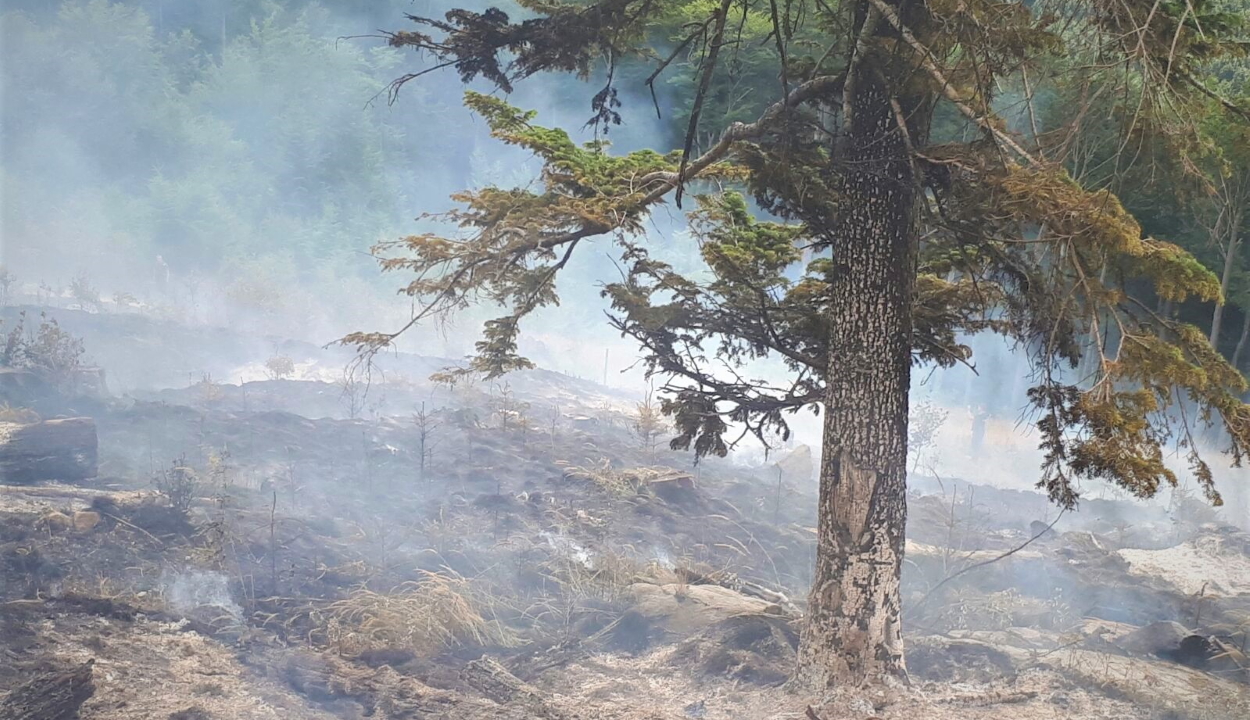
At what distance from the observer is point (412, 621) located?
6.56 m

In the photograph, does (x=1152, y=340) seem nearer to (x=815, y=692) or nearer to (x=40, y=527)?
(x=815, y=692)

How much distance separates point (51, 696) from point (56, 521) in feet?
11.0

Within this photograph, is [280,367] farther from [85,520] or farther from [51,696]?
[51,696]

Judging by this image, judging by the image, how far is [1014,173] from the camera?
4477 mm

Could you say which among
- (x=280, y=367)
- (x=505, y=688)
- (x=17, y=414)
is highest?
(x=280, y=367)

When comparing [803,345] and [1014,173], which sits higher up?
[1014,173]

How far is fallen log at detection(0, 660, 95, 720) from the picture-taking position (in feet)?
15.5

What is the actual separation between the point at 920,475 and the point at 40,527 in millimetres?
14772

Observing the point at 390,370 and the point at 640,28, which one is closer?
the point at 640,28

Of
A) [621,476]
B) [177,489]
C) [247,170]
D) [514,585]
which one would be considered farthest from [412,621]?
[247,170]

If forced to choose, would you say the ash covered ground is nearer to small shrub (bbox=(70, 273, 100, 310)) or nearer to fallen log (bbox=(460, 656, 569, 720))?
fallen log (bbox=(460, 656, 569, 720))

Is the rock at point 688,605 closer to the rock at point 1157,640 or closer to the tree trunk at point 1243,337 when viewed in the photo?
the rock at point 1157,640

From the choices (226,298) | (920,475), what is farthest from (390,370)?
(920,475)

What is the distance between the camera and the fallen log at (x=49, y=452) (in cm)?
916
